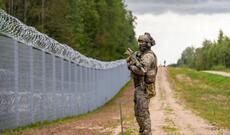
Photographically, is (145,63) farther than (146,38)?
No

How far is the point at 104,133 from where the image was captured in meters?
18.1

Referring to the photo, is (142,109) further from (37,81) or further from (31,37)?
(37,81)

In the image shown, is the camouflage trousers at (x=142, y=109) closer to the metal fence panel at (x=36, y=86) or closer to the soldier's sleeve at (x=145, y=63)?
the soldier's sleeve at (x=145, y=63)

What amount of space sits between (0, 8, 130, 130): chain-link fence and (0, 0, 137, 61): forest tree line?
34.7 ft

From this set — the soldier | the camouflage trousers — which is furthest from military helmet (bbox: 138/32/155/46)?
the camouflage trousers

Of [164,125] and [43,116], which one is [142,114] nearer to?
[164,125]

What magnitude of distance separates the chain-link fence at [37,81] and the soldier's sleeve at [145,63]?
5676 millimetres

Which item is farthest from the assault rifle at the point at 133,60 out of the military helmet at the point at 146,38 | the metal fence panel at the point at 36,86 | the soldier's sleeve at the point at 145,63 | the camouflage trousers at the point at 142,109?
the metal fence panel at the point at 36,86

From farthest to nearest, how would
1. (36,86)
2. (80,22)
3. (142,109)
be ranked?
(80,22) < (36,86) < (142,109)

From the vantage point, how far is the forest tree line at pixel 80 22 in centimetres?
4878

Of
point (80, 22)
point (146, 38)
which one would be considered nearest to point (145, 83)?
point (146, 38)

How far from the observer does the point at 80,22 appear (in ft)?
235

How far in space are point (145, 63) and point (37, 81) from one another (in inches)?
408

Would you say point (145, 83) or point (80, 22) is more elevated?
point (80, 22)
